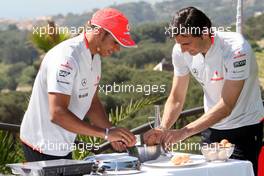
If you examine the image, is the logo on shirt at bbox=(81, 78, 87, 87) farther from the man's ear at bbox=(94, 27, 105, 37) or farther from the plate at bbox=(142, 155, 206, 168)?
the plate at bbox=(142, 155, 206, 168)

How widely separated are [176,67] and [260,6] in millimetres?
8270

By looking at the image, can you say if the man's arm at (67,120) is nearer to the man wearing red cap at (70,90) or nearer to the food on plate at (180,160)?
the man wearing red cap at (70,90)

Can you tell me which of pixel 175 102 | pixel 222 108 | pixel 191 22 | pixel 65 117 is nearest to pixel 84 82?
pixel 65 117

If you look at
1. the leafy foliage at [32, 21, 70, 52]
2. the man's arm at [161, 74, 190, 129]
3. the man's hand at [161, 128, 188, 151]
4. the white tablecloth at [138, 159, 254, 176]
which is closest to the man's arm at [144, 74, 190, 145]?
the man's arm at [161, 74, 190, 129]

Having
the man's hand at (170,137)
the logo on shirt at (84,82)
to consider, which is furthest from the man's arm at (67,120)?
the man's hand at (170,137)

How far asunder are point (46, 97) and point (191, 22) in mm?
810

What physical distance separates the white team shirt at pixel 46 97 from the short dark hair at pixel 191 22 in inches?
19.4

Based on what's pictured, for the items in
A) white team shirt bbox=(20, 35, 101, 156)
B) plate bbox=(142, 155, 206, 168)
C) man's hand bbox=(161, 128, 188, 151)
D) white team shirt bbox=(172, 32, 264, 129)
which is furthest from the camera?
white team shirt bbox=(172, 32, 264, 129)

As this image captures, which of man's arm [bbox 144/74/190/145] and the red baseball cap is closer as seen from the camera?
the red baseball cap

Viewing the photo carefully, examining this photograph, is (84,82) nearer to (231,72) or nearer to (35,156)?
(35,156)

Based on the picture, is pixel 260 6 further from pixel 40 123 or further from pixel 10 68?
pixel 40 123

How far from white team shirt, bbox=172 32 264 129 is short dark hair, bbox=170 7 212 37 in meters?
0.16

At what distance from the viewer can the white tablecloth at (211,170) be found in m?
2.72

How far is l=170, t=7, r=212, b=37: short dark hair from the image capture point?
128 inches
